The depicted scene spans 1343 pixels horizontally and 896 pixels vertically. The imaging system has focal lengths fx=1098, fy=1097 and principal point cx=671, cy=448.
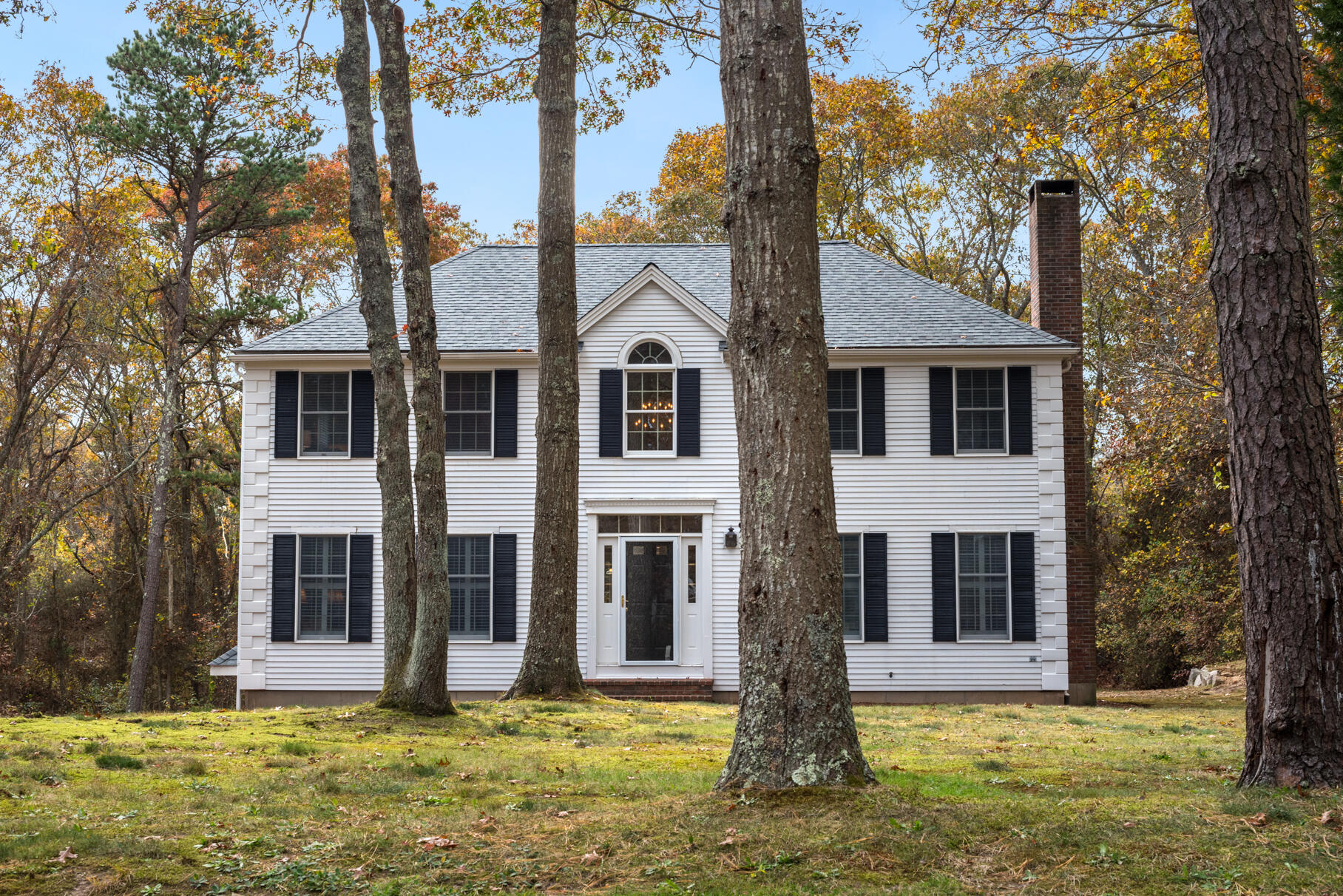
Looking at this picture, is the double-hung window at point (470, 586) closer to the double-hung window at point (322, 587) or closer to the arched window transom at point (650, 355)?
the double-hung window at point (322, 587)

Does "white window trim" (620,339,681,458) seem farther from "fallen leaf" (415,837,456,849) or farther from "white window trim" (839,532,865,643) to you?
"fallen leaf" (415,837,456,849)

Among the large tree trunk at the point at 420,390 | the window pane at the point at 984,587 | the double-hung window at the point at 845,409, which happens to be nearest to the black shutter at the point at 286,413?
the large tree trunk at the point at 420,390

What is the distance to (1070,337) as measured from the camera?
17.5m

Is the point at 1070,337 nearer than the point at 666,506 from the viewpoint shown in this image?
No

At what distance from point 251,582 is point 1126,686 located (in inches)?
701

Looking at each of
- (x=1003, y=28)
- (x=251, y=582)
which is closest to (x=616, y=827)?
(x=1003, y=28)

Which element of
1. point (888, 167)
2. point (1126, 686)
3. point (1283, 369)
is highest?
point (888, 167)

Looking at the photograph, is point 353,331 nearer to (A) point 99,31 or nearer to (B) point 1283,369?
(A) point 99,31

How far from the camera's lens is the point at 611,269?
19.7 metres

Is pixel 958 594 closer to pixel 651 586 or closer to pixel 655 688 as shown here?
pixel 651 586

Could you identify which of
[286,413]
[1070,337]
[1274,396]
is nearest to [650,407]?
[286,413]

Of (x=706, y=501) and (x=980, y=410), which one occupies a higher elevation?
(x=980, y=410)

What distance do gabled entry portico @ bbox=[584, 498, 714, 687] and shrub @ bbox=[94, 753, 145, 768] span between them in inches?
411

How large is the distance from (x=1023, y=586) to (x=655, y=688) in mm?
5751
